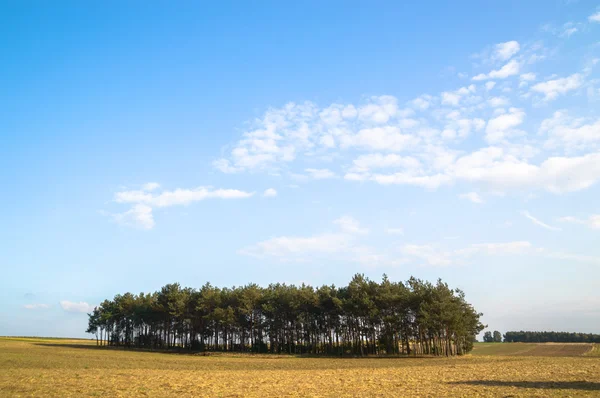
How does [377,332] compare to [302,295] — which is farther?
[302,295]

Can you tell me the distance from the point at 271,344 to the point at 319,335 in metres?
10.6

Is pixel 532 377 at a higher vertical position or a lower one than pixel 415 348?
higher

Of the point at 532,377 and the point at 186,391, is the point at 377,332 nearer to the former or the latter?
the point at 532,377

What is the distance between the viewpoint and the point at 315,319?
83.1 meters

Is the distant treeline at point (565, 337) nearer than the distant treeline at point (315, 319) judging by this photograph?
No

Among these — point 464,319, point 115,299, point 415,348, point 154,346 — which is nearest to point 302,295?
point 415,348

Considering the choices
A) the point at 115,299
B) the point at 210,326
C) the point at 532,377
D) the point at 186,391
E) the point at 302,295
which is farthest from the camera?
the point at 115,299

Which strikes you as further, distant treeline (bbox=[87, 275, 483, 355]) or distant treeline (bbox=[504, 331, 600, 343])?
distant treeline (bbox=[504, 331, 600, 343])

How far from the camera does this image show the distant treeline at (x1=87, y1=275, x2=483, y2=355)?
7212cm

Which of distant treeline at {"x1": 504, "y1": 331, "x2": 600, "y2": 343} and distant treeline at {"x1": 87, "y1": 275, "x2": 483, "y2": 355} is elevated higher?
distant treeline at {"x1": 87, "y1": 275, "x2": 483, "y2": 355}

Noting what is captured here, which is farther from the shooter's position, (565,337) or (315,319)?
(565,337)

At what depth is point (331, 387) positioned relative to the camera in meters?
25.0

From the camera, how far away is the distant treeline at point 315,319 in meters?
72.1

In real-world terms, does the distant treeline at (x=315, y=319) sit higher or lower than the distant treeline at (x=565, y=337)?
higher
